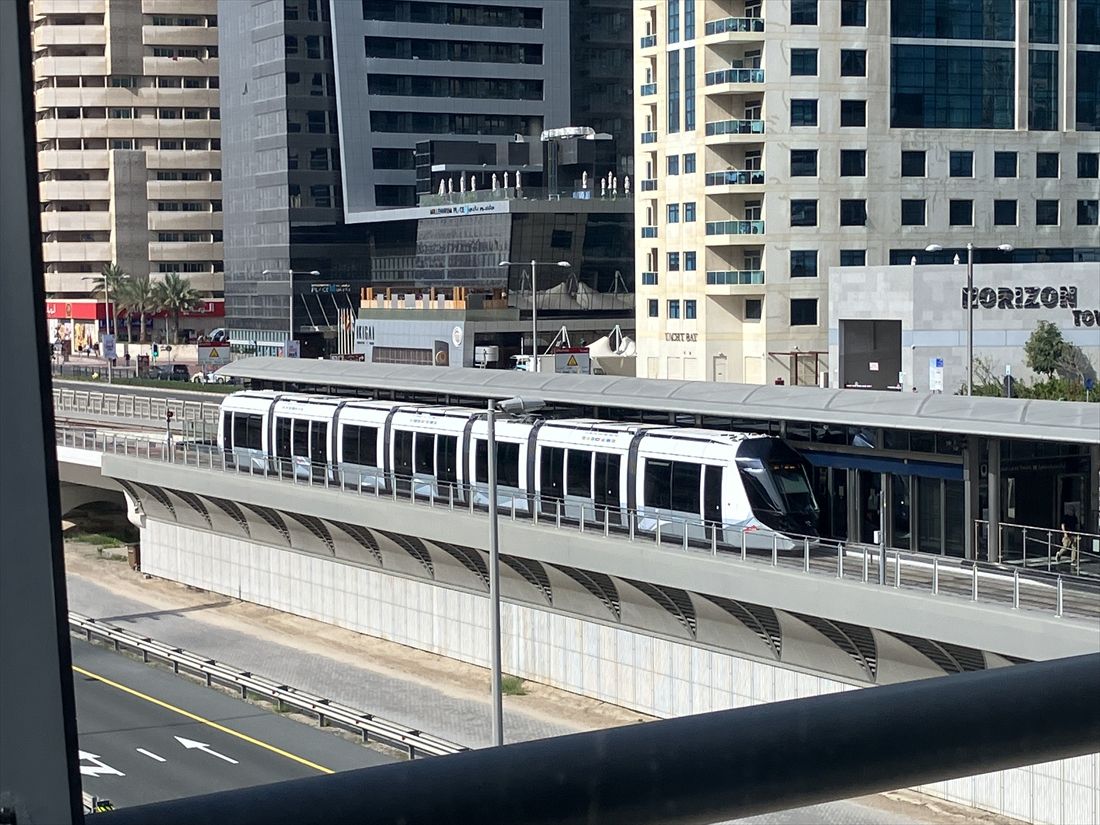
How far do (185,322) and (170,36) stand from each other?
19.9m

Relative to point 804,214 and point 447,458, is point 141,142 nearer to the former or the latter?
point 804,214

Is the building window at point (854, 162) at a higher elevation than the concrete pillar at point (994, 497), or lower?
higher

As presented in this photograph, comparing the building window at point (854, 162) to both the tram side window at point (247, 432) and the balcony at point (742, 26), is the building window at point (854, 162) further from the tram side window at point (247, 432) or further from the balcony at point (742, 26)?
the tram side window at point (247, 432)

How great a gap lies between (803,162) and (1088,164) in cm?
1072

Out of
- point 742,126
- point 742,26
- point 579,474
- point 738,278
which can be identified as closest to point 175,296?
point 738,278

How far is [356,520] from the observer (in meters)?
35.4

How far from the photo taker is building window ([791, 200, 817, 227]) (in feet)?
179

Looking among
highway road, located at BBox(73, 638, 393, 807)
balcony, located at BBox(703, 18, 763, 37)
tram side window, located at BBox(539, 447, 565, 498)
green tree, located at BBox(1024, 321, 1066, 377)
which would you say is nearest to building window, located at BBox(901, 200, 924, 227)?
balcony, located at BBox(703, 18, 763, 37)

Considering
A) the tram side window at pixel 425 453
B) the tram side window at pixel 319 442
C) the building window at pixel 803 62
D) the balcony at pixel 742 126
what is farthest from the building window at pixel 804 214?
the tram side window at pixel 425 453

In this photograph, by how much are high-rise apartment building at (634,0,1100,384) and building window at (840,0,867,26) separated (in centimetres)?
5

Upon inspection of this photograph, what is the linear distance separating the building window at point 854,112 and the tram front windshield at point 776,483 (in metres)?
30.0

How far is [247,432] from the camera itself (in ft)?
131

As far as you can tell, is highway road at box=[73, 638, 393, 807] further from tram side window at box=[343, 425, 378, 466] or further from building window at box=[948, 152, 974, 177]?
building window at box=[948, 152, 974, 177]

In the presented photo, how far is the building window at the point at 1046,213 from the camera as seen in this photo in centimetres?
5569
